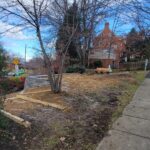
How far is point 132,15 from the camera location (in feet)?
16.4

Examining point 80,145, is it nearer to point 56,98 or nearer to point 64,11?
point 56,98

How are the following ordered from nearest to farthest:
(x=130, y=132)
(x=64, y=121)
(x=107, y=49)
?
(x=130, y=132), (x=64, y=121), (x=107, y=49)

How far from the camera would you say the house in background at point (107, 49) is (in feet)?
93.5

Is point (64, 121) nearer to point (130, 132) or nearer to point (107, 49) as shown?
point (130, 132)

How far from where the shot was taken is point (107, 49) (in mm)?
34594

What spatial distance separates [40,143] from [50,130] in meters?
0.47

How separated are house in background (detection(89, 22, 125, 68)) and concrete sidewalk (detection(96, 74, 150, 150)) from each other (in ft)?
65.9

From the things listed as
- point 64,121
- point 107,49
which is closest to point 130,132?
point 64,121

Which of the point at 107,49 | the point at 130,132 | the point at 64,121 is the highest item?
the point at 107,49

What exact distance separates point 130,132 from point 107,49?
30985 millimetres

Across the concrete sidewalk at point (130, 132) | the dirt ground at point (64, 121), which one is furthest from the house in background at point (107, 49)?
the concrete sidewalk at point (130, 132)

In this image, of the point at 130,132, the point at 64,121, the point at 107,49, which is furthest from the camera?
the point at 107,49

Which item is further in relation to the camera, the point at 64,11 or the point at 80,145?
the point at 64,11

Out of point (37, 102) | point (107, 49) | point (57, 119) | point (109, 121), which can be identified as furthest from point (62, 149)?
point (107, 49)
